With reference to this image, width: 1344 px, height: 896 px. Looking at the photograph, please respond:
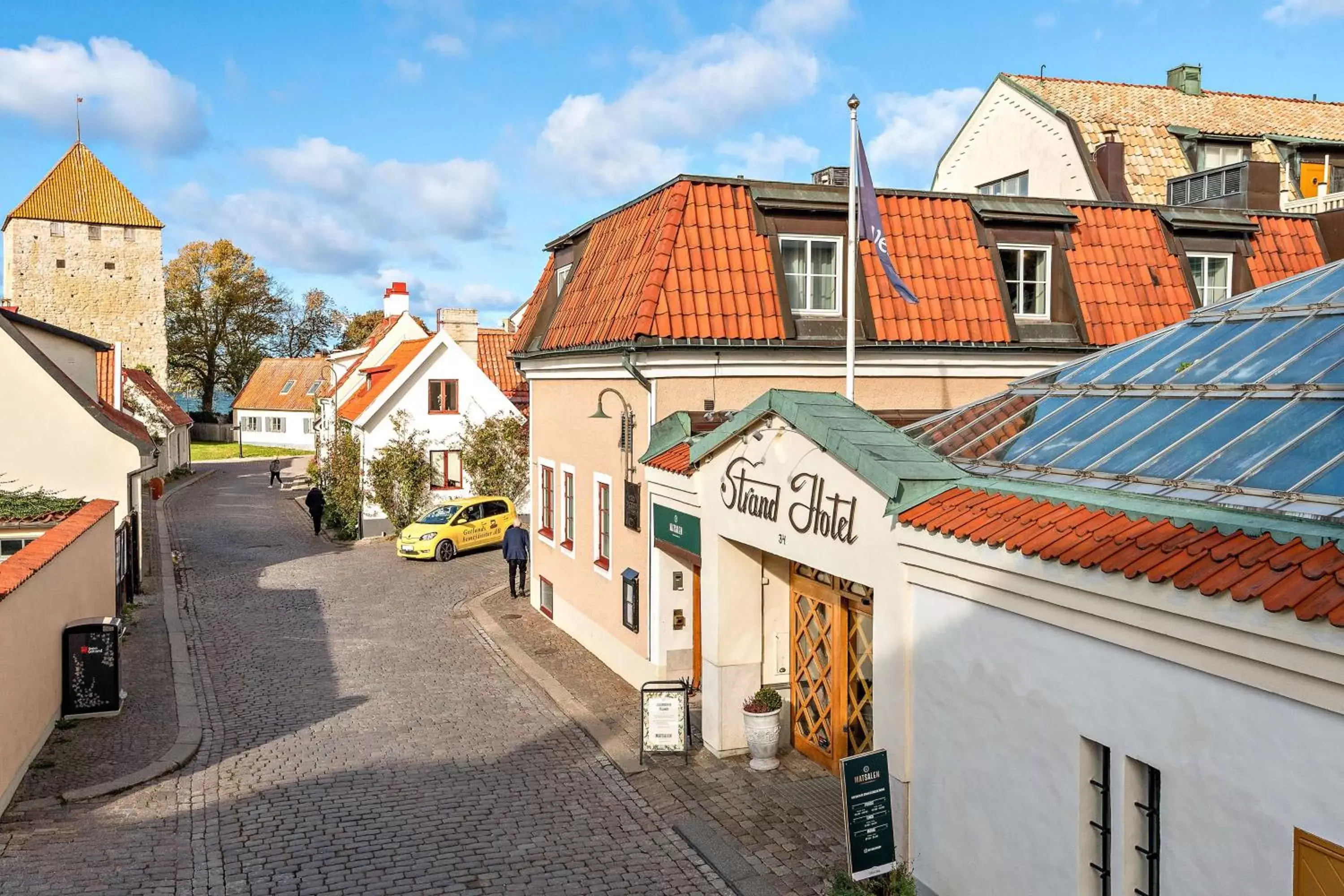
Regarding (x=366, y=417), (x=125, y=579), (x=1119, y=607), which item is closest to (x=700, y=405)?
(x=1119, y=607)

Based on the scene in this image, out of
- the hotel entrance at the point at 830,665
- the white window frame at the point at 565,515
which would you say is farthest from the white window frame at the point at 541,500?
the hotel entrance at the point at 830,665

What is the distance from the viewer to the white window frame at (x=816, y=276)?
15328 mm

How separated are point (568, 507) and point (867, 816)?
1105cm

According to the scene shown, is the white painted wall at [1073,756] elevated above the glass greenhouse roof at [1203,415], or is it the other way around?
the glass greenhouse roof at [1203,415]

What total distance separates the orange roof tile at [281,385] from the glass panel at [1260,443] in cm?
6539

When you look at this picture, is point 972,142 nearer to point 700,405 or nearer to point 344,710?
point 700,405

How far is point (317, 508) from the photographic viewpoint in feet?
101

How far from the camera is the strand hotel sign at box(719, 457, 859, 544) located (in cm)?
919

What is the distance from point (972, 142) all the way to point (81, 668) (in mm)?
24818

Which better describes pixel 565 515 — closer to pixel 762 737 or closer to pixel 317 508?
pixel 762 737

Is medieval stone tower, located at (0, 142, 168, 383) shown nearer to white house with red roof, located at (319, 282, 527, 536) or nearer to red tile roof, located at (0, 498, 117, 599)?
white house with red roof, located at (319, 282, 527, 536)

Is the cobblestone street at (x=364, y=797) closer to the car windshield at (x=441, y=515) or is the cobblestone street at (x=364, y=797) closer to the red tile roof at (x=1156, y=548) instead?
the red tile roof at (x=1156, y=548)

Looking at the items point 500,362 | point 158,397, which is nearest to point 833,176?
point 500,362

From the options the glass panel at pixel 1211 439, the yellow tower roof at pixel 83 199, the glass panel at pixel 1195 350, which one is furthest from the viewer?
the yellow tower roof at pixel 83 199
